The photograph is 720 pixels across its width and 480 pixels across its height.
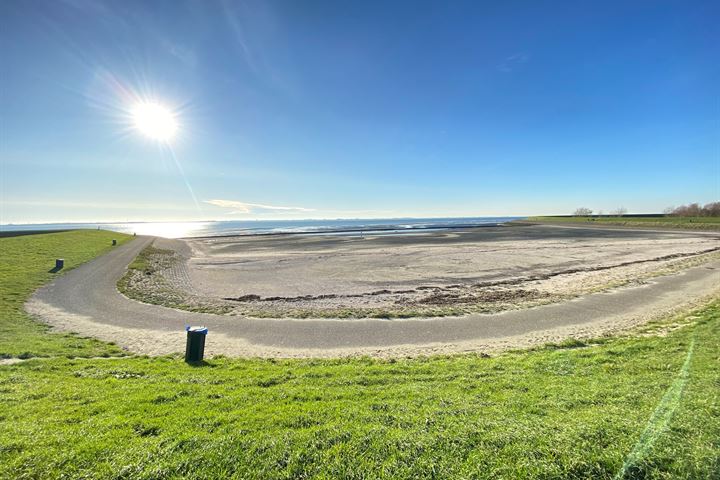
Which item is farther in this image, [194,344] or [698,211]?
[698,211]

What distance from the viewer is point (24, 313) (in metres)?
13.5

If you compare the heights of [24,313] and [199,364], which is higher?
[24,313]

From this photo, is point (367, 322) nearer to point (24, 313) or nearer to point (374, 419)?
point (374, 419)

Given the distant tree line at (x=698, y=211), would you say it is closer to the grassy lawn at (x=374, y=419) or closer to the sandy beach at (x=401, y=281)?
the sandy beach at (x=401, y=281)

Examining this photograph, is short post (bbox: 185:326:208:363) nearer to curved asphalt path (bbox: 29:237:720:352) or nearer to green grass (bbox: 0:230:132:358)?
curved asphalt path (bbox: 29:237:720:352)

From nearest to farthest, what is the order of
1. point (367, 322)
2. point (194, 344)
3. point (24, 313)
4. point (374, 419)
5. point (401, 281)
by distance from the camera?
point (374, 419), point (194, 344), point (367, 322), point (24, 313), point (401, 281)

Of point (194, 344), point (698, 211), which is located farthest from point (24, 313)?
point (698, 211)

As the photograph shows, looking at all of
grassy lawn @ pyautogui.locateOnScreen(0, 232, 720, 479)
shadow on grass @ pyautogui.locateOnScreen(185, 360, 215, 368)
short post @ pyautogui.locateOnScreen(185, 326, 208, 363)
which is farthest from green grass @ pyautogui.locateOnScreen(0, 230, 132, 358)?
shadow on grass @ pyautogui.locateOnScreen(185, 360, 215, 368)

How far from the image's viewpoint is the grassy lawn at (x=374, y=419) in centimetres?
→ 345

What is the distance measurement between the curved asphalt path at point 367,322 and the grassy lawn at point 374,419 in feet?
9.58

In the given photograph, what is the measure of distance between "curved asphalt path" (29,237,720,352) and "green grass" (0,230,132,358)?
110 centimetres

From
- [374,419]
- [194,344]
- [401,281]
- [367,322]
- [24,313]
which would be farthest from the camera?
[401,281]

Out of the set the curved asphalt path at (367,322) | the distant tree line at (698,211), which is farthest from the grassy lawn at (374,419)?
the distant tree line at (698,211)

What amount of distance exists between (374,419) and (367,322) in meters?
8.18
